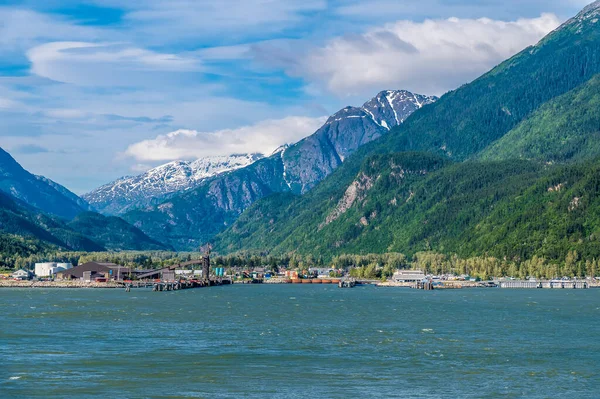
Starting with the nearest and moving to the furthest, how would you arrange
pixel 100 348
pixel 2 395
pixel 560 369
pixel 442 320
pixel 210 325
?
pixel 2 395 → pixel 560 369 → pixel 100 348 → pixel 210 325 → pixel 442 320

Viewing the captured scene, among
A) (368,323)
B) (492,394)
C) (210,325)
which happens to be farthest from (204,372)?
(368,323)

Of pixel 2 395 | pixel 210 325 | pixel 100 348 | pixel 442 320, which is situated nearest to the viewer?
pixel 2 395

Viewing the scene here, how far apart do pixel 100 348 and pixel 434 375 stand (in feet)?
158

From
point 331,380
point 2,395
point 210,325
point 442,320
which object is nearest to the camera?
point 2,395

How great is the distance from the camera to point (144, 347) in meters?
Answer: 137

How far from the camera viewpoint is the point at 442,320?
193m

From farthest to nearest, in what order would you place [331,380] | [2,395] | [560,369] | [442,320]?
[442,320] → [560,369] → [331,380] → [2,395]

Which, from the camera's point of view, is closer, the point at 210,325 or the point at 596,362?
the point at 596,362

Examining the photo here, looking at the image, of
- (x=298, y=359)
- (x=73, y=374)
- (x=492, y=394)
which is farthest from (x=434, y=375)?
(x=73, y=374)

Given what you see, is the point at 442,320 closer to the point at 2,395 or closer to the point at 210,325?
A: the point at 210,325

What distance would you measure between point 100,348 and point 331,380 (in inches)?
1596

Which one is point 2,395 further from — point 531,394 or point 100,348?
point 531,394

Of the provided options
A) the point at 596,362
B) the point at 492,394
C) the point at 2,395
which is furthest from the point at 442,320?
the point at 2,395

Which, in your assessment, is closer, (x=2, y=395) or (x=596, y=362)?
(x=2, y=395)
